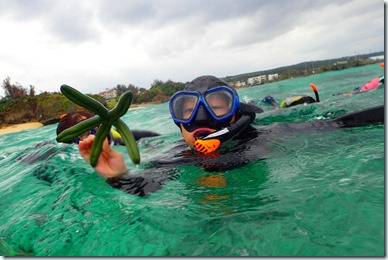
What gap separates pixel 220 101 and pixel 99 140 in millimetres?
1527

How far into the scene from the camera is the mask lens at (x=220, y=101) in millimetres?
3127

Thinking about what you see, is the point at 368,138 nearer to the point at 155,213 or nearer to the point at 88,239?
the point at 155,213

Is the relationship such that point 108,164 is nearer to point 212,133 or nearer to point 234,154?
point 212,133

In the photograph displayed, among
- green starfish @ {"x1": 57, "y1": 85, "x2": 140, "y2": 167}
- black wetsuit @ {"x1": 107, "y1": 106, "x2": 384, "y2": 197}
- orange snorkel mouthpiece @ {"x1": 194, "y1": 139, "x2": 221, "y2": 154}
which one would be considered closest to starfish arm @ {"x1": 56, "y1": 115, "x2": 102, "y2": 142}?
green starfish @ {"x1": 57, "y1": 85, "x2": 140, "y2": 167}

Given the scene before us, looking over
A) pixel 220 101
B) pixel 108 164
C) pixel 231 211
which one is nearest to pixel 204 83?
pixel 220 101

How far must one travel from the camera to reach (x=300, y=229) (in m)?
1.38

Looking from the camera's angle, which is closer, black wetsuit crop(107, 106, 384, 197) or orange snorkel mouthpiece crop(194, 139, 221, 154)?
black wetsuit crop(107, 106, 384, 197)

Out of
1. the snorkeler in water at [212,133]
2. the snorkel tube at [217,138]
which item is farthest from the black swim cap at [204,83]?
the snorkel tube at [217,138]

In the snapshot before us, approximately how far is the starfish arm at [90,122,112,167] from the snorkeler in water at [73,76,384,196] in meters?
0.18

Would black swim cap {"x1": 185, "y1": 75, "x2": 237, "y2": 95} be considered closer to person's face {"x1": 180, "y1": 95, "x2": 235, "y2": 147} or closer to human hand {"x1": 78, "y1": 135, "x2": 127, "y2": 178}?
person's face {"x1": 180, "y1": 95, "x2": 235, "y2": 147}

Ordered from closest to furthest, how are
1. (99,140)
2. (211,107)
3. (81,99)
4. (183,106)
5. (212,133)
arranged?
(81,99)
(99,140)
(212,133)
(211,107)
(183,106)

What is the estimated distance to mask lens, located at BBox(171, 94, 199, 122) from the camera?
10.4ft

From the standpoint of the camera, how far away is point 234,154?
113 inches

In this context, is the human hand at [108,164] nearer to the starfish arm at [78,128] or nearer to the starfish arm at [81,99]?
the starfish arm at [78,128]
